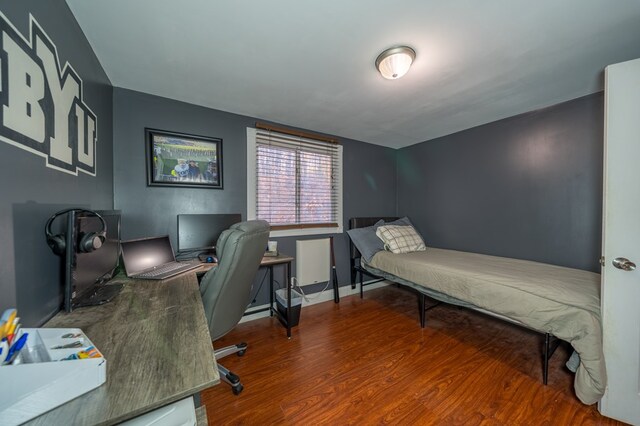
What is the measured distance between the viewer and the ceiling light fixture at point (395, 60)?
1557mm

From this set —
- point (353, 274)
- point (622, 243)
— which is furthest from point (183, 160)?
point (622, 243)

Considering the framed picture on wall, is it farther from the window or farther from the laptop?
the laptop

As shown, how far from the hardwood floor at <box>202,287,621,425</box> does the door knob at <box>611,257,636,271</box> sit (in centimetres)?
91

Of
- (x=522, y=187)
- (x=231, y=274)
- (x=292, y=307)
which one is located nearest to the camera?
(x=231, y=274)

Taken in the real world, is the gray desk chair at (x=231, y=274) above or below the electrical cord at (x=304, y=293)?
above

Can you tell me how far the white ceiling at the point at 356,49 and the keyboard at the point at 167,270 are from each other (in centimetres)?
152

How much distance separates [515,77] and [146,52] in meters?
2.79

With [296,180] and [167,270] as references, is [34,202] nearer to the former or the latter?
[167,270]

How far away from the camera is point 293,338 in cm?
225

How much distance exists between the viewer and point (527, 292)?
1.73m

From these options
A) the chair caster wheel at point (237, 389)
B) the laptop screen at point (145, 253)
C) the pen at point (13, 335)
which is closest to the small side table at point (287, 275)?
the chair caster wheel at point (237, 389)

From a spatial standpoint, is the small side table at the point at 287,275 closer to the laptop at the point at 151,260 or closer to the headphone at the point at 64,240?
the laptop at the point at 151,260

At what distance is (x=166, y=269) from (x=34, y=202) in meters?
0.94

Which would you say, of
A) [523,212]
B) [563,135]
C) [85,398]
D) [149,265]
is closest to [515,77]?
[563,135]
